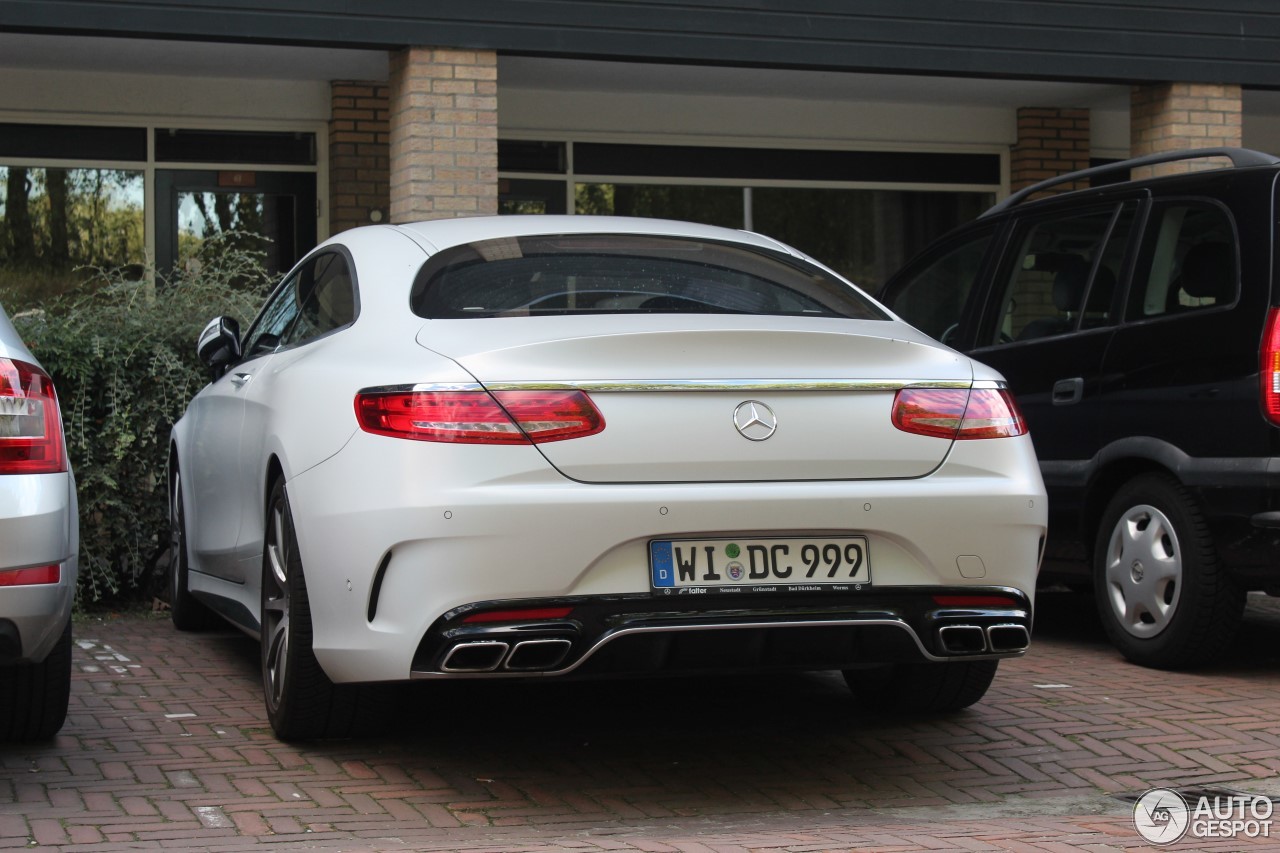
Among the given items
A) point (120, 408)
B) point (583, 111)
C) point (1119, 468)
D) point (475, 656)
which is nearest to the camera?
point (475, 656)

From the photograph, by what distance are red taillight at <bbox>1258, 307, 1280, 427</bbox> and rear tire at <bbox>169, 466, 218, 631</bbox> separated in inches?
165

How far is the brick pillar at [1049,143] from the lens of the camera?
50.3 ft

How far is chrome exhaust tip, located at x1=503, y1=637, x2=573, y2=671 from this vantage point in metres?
4.21

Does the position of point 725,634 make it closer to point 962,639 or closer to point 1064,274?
point 962,639

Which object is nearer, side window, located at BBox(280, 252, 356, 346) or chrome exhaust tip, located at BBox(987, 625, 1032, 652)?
chrome exhaust tip, located at BBox(987, 625, 1032, 652)

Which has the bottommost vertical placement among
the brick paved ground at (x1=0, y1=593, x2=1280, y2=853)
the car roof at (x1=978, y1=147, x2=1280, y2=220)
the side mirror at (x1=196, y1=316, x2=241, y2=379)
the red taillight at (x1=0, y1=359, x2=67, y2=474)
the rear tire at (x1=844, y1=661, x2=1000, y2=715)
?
the brick paved ground at (x1=0, y1=593, x2=1280, y2=853)

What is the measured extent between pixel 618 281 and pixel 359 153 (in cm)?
886

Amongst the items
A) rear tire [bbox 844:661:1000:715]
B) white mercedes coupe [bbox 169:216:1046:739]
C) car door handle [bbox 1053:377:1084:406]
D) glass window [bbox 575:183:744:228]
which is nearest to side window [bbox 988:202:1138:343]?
car door handle [bbox 1053:377:1084:406]

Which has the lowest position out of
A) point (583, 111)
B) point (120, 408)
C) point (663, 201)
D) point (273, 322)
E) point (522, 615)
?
point (522, 615)

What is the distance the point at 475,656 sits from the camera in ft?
13.8

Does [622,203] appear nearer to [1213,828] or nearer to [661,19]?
[661,19]

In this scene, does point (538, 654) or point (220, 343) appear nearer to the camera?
point (538, 654)

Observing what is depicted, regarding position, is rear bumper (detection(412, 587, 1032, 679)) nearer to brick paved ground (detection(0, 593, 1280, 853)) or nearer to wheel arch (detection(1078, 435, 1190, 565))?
brick paved ground (detection(0, 593, 1280, 853))

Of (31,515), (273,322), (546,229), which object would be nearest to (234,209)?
(273,322)
